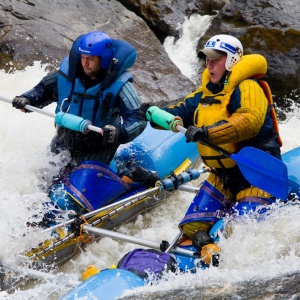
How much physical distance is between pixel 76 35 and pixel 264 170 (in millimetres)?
5789

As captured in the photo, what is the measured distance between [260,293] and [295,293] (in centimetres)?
16

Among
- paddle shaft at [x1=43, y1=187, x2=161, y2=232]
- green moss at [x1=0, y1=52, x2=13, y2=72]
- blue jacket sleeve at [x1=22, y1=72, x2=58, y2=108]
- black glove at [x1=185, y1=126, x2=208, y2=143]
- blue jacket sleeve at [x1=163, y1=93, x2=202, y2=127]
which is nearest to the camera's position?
→ black glove at [x1=185, y1=126, x2=208, y2=143]

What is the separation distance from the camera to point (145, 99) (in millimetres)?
8273

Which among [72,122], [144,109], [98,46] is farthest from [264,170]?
[98,46]

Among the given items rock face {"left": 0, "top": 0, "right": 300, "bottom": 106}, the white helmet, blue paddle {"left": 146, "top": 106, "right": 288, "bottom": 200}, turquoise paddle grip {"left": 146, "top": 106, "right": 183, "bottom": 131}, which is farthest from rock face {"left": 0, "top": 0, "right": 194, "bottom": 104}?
blue paddle {"left": 146, "top": 106, "right": 288, "bottom": 200}

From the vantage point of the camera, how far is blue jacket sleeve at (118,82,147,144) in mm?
4918

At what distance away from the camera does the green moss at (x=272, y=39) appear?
9.54 metres

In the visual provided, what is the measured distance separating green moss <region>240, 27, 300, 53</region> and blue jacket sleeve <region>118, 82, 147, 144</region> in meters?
5.04

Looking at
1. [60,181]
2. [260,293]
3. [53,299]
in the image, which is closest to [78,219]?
[60,181]

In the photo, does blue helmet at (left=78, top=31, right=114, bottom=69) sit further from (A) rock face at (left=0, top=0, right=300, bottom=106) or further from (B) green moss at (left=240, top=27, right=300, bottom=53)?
(B) green moss at (left=240, top=27, right=300, bottom=53)

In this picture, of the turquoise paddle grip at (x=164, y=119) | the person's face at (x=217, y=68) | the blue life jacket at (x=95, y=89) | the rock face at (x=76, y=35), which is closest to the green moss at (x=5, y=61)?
the rock face at (x=76, y=35)

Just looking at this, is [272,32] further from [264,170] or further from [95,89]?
[264,170]

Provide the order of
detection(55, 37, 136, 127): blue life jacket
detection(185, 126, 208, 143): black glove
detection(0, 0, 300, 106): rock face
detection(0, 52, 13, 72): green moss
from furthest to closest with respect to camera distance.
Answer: detection(0, 0, 300, 106): rock face
detection(0, 52, 13, 72): green moss
detection(55, 37, 136, 127): blue life jacket
detection(185, 126, 208, 143): black glove

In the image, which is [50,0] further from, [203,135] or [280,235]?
[280,235]
